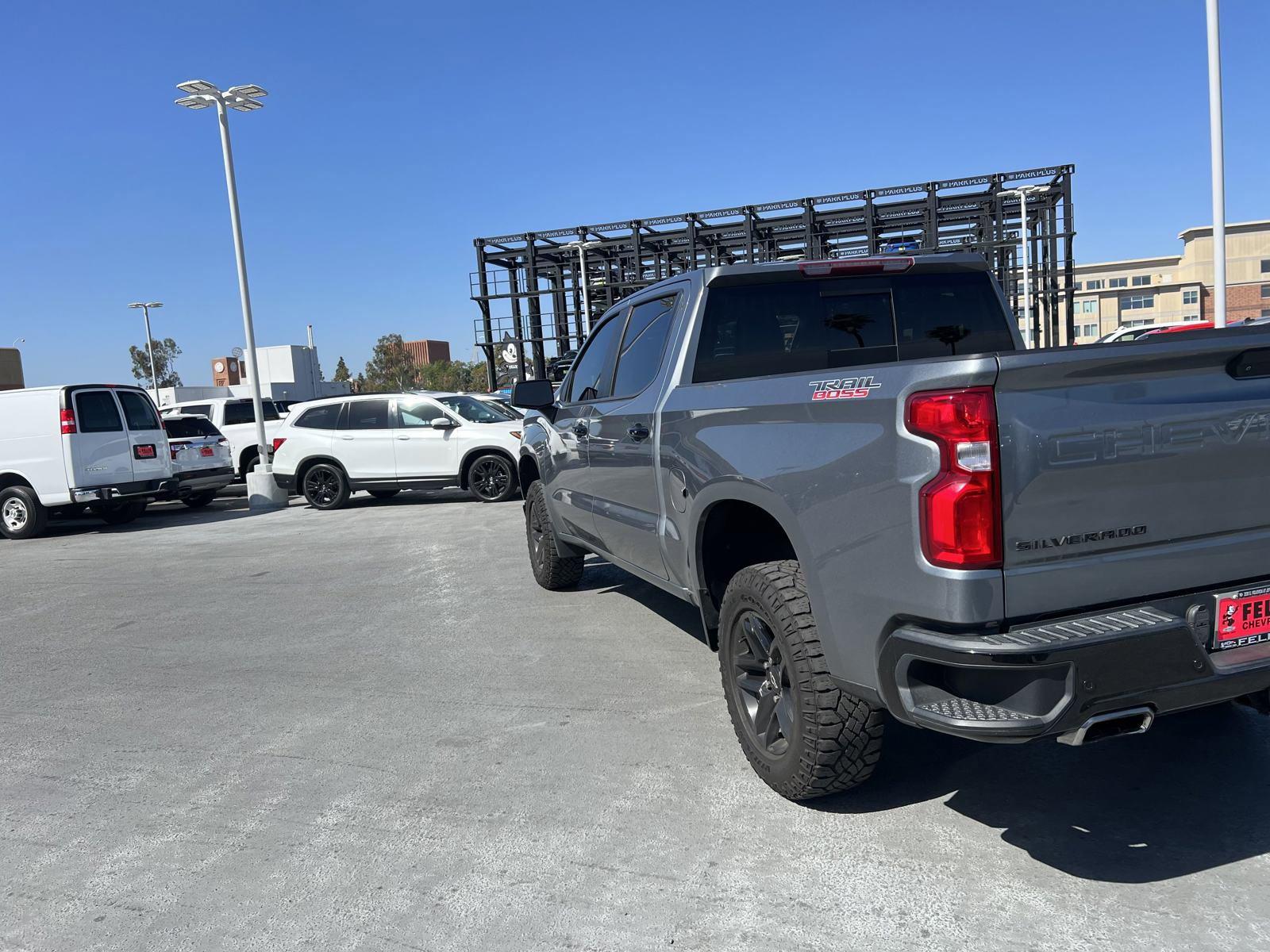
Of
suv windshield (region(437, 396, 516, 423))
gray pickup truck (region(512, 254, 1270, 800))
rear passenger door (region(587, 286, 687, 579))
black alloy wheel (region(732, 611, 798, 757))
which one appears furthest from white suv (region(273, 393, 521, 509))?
gray pickup truck (region(512, 254, 1270, 800))

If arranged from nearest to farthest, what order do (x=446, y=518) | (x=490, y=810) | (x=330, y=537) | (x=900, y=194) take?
(x=490, y=810)
(x=330, y=537)
(x=446, y=518)
(x=900, y=194)

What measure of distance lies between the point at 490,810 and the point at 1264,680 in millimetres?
2608

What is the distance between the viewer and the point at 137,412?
1323 centimetres

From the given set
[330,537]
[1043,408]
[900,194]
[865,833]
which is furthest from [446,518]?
[900,194]

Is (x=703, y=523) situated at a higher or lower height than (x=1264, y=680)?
higher

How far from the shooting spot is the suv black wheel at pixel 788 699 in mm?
3104

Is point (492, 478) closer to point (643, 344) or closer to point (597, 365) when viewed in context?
point (597, 365)

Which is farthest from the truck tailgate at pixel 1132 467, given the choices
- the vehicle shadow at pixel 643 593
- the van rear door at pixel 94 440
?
the van rear door at pixel 94 440

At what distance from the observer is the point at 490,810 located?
3529 millimetres

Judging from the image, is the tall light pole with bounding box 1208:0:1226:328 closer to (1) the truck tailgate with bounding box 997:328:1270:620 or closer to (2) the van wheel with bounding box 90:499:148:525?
(1) the truck tailgate with bounding box 997:328:1270:620

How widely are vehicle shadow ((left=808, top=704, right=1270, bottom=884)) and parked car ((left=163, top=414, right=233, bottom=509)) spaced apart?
13.2 metres

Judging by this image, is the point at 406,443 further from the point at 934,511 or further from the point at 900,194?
the point at 900,194

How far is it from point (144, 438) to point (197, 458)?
1856 mm

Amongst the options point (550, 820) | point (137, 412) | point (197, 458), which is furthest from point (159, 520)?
point (550, 820)
